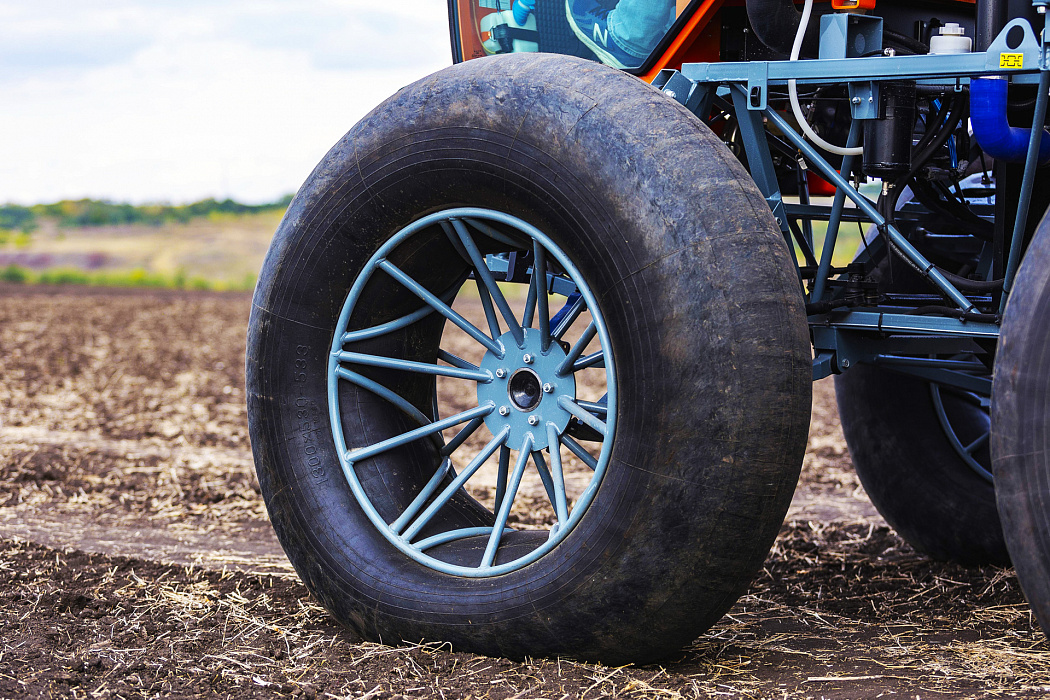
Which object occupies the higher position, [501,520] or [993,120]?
[993,120]

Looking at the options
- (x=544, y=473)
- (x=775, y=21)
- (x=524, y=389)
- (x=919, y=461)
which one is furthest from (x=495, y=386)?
(x=919, y=461)

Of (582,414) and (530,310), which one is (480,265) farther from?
(582,414)

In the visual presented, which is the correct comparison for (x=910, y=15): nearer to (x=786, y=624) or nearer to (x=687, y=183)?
(x=687, y=183)

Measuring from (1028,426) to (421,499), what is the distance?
1750 millimetres

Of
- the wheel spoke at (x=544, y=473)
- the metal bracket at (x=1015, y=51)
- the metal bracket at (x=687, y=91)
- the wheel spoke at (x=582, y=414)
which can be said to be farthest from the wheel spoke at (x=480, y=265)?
the metal bracket at (x=1015, y=51)

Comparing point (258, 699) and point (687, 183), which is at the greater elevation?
point (687, 183)

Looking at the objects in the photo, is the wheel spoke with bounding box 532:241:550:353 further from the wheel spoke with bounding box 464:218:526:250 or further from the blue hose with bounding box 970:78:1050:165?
the blue hose with bounding box 970:78:1050:165

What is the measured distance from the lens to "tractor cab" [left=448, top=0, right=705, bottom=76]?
391cm

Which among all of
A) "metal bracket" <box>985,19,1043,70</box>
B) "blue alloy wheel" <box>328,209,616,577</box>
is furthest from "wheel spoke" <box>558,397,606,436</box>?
"metal bracket" <box>985,19,1043,70</box>

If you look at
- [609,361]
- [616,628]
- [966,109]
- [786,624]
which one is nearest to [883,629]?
[786,624]

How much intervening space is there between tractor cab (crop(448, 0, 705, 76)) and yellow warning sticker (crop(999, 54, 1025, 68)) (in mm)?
1112

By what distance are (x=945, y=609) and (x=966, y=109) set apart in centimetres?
174

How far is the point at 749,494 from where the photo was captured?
2691 millimetres

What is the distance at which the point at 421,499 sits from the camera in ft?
11.2
